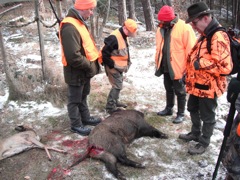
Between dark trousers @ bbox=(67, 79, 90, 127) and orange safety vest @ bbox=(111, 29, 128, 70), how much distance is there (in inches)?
29.2

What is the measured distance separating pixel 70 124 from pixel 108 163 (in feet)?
5.17

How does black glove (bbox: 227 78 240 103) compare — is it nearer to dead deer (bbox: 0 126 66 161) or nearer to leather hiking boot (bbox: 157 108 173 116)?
leather hiking boot (bbox: 157 108 173 116)

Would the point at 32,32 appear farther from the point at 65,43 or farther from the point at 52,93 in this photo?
the point at 65,43

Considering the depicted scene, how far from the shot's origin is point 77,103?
457 cm

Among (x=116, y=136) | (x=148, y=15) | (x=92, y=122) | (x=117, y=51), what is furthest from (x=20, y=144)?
(x=148, y=15)

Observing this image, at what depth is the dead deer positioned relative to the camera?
13.8 ft

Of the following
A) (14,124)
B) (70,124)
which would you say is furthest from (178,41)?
(14,124)

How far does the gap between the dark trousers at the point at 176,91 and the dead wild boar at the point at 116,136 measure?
2.37 feet

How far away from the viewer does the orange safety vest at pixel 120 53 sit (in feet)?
16.3

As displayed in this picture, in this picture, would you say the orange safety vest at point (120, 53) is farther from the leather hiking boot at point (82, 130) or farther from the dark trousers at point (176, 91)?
the leather hiking boot at point (82, 130)

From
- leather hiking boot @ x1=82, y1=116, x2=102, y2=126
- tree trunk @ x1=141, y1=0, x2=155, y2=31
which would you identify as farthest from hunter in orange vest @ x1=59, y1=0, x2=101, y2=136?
tree trunk @ x1=141, y1=0, x2=155, y2=31

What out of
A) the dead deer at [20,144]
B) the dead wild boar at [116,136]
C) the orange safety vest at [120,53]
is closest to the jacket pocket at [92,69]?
the orange safety vest at [120,53]

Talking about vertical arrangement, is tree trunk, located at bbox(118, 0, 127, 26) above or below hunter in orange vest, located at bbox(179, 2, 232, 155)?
above

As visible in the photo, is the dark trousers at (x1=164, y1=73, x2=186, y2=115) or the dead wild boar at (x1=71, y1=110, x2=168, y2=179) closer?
the dead wild boar at (x1=71, y1=110, x2=168, y2=179)
